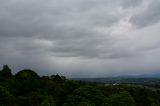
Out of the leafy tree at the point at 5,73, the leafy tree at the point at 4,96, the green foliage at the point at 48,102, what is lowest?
the green foliage at the point at 48,102

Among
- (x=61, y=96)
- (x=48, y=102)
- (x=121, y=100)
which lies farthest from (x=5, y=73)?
(x=121, y=100)

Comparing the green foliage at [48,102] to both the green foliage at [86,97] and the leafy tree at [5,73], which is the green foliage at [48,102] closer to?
the green foliage at [86,97]

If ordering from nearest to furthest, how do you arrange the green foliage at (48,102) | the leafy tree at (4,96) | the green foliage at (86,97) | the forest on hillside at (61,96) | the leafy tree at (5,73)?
the green foliage at (48,102) < the leafy tree at (4,96) < the forest on hillside at (61,96) < the green foliage at (86,97) < the leafy tree at (5,73)

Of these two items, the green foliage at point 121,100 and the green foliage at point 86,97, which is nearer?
the green foliage at point 86,97

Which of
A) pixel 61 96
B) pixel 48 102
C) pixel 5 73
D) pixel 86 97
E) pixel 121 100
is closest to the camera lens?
pixel 48 102

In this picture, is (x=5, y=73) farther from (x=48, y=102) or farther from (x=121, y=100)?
(x=121, y=100)

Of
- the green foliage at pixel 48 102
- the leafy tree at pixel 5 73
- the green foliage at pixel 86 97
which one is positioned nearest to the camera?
the green foliage at pixel 48 102

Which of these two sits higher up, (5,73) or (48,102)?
(5,73)

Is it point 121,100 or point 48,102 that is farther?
point 121,100

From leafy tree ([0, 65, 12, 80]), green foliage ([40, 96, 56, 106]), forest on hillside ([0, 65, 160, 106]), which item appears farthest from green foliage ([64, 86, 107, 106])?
leafy tree ([0, 65, 12, 80])

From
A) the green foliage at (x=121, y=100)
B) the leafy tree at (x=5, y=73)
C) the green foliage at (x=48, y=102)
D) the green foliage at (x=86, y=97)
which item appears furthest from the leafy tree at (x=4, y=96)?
the leafy tree at (x=5, y=73)

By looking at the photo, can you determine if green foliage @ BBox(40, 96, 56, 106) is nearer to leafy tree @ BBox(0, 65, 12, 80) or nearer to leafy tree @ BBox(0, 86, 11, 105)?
leafy tree @ BBox(0, 86, 11, 105)

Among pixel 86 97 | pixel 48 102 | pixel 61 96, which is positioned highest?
pixel 61 96

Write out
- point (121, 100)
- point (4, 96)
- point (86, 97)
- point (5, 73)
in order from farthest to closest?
point (5, 73) < point (86, 97) < point (121, 100) < point (4, 96)
